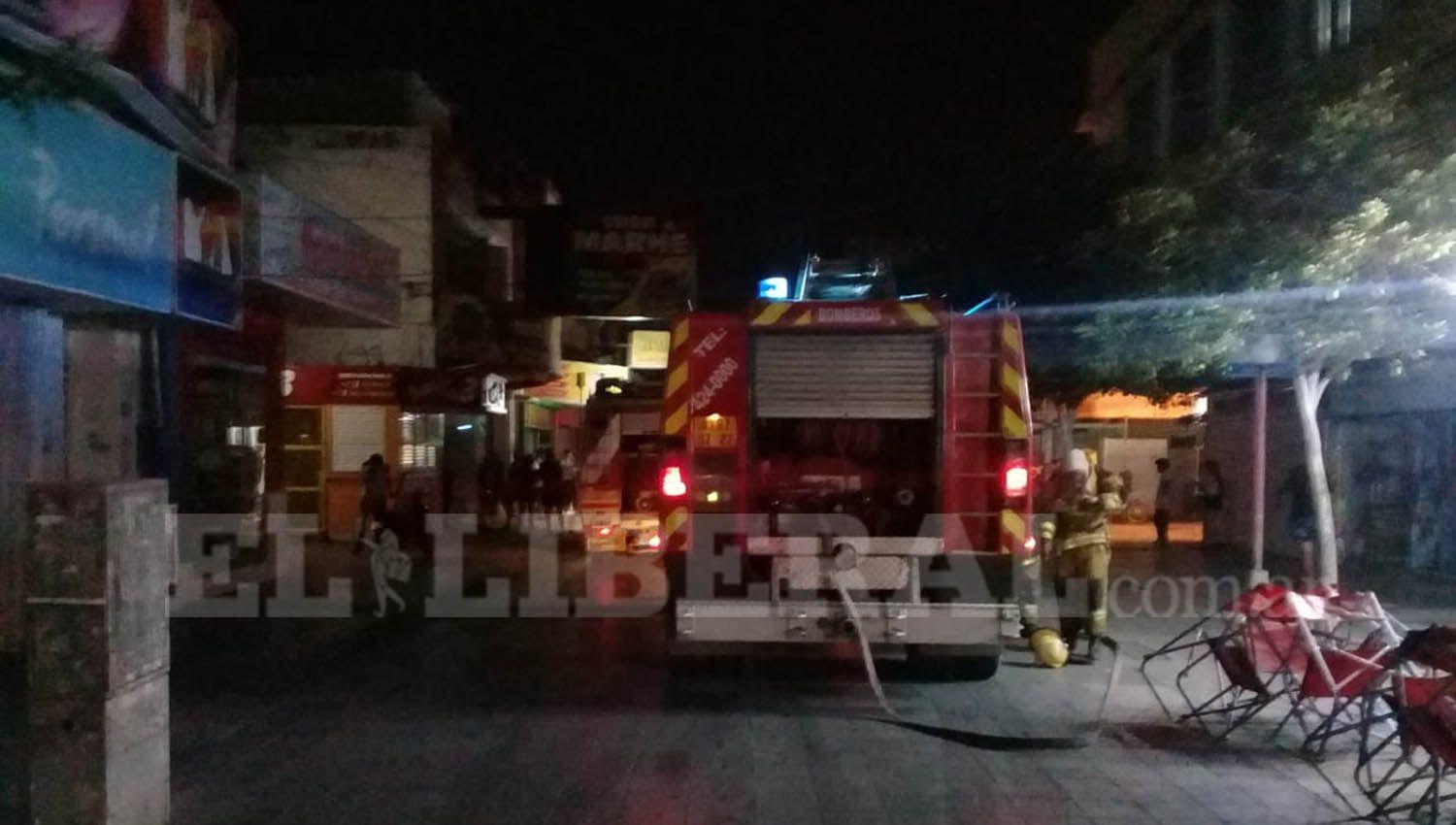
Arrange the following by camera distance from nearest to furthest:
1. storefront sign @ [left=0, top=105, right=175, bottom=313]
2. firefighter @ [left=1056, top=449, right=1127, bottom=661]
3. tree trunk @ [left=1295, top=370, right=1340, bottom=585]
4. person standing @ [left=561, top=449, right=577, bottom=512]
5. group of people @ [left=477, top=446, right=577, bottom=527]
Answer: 1. storefront sign @ [left=0, top=105, right=175, bottom=313]
2. firefighter @ [left=1056, top=449, right=1127, bottom=661]
3. tree trunk @ [left=1295, top=370, right=1340, bottom=585]
4. group of people @ [left=477, top=446, right=577, bottom=527]
5. person standing @ [left=561, top=449, right=577, bottom=512]

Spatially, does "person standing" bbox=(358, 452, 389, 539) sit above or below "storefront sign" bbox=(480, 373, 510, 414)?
below

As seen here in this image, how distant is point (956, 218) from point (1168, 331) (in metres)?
5.78

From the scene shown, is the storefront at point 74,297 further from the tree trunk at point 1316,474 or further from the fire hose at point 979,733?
the tree trunk at point 1316,474

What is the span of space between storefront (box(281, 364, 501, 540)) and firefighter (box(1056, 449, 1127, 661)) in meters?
10.3

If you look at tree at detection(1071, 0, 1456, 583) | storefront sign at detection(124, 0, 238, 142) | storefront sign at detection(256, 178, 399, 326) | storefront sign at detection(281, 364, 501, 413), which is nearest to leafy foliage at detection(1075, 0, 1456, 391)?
tree at detection(1071, 0, 1456, 583)

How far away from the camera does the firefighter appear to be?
11.2 meters

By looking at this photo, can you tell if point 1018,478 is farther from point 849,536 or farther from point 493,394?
point 493,394

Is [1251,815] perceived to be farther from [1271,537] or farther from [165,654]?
[1271,537]

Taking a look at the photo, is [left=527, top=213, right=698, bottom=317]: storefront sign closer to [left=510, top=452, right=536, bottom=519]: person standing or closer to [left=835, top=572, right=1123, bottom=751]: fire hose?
[left=510, top=452, right=536, bottom=519]: person standing

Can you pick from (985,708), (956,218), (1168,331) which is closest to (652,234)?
(956,218)

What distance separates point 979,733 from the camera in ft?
28.0

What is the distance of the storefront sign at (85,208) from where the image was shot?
9398 mm

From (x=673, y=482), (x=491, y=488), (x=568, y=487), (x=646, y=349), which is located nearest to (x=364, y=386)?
(x=568, y=487)

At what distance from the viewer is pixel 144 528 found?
250 inches
